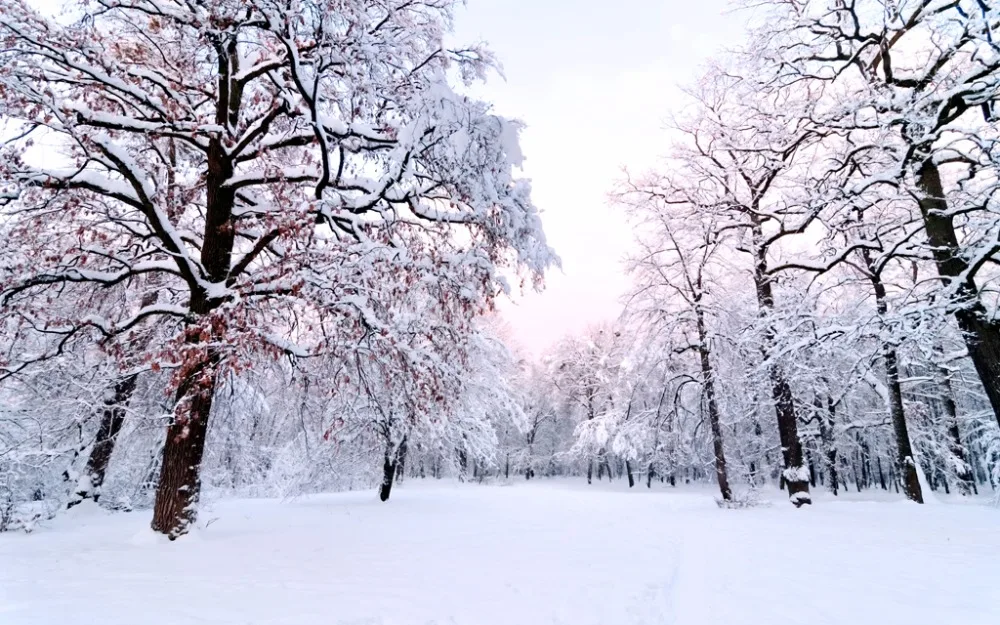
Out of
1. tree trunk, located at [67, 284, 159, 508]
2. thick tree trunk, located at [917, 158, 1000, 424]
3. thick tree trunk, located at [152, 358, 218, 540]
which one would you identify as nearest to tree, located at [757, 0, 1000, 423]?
thick tree trunk, located at [917, 158, 1000, 424]

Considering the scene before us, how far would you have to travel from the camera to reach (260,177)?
7.25 metres

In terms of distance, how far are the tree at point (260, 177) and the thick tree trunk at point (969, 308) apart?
264 inches

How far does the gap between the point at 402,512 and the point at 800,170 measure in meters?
14.3

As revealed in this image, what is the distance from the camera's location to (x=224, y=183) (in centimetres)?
729

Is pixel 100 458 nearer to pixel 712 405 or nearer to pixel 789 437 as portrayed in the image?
pixel 712 405

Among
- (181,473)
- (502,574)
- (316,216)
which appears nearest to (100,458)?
(181,473)

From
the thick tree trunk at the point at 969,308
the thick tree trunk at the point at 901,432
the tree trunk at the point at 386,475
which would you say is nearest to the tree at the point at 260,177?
the thick tree trunk at the point at 969,308

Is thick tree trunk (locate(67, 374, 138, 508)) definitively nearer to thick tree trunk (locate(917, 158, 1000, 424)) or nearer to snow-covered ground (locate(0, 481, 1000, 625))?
snow-covered ground (locate(0, 481, 1000, 625))

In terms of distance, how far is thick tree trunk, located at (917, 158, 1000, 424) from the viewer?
744cm

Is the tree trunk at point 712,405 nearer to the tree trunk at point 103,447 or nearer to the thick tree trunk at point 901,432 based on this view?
the thick tree trunk at point 901,432

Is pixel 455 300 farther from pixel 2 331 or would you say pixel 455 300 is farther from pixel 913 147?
pixel 913 147

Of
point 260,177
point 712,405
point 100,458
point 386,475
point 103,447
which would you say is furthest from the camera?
point 386,475

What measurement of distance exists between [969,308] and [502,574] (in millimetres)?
8335

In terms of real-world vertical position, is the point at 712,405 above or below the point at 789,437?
above
